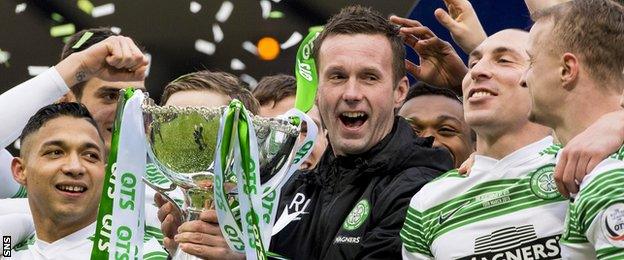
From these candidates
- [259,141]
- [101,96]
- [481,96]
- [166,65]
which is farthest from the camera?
[166,65]

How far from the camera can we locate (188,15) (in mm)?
4062

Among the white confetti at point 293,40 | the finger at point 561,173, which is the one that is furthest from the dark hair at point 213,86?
the white confetti at point 293,40

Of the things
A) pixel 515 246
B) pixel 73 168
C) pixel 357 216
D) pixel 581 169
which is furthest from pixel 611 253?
pixel 73 168

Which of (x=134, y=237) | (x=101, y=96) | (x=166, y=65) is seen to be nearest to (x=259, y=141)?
(x=134, y=237)

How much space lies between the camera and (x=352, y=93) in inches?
110

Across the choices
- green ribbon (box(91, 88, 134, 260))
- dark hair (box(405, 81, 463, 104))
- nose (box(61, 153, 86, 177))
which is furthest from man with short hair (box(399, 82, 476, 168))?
green ribbon (box(91, 88, 134, 260))

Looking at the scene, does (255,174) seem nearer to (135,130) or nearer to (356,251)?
(135,130)

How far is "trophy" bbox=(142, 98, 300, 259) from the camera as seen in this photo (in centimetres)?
215

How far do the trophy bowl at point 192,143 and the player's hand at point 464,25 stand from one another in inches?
32.4

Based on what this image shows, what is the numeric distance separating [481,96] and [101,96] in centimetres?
122

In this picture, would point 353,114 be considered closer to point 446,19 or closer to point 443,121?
point 446,19

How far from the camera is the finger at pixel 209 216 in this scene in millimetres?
2188

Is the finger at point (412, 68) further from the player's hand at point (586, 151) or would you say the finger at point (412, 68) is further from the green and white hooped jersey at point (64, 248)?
the player's hand at point (586, 151)

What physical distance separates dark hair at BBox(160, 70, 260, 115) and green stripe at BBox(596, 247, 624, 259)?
0.97 metres
